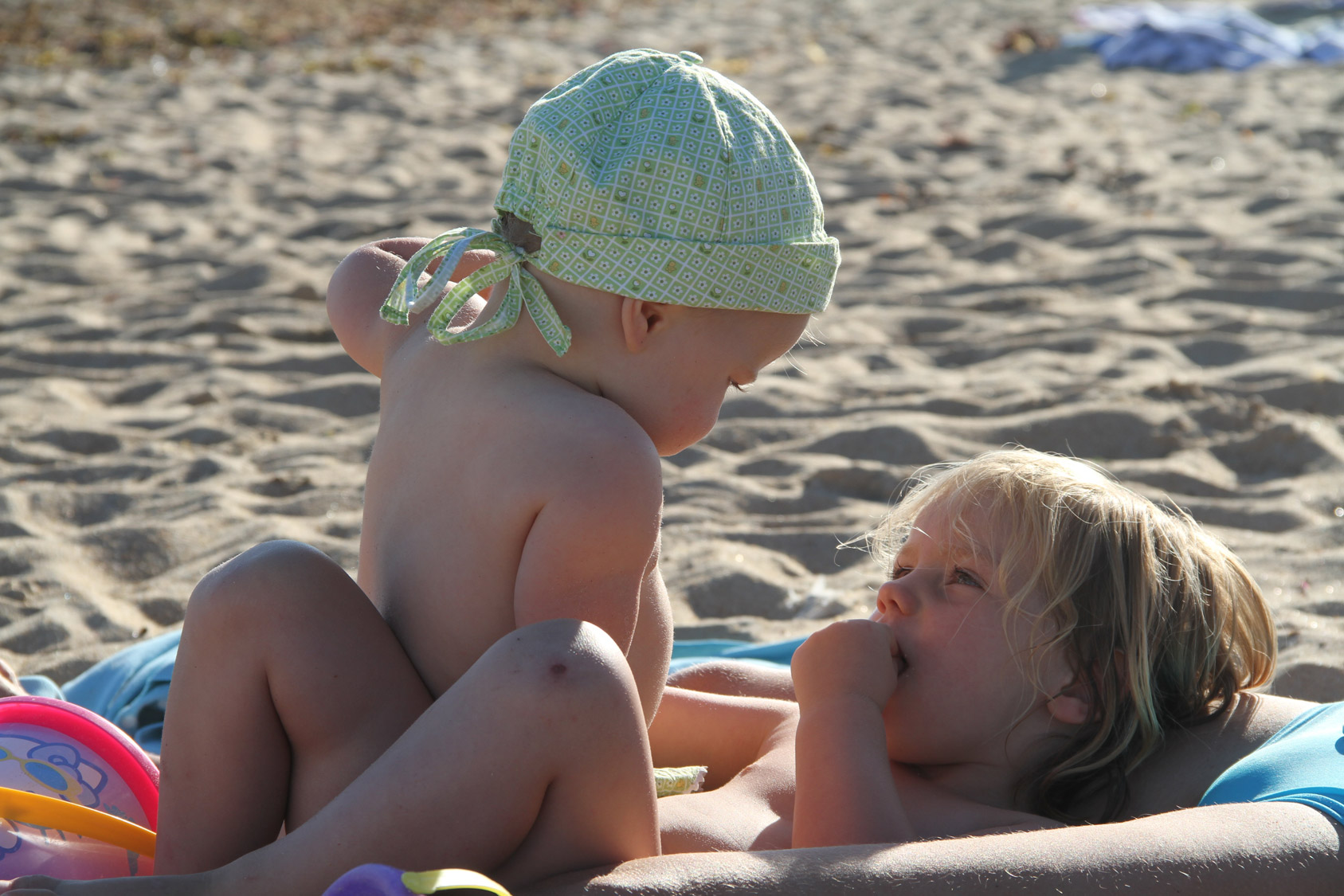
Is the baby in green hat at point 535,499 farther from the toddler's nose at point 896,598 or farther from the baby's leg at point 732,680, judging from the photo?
the baby's leg at point 732,680

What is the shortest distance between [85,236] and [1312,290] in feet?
17.7

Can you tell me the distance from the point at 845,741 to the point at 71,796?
1.18 metres

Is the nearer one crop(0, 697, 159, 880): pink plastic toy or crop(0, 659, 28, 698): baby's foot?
crop(0, 697, 159, 880): pink plastic toy

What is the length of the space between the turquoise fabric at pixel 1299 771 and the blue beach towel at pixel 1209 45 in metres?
9.39

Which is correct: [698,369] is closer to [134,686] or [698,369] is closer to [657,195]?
[657,195]

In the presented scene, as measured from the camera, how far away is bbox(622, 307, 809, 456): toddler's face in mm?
1909

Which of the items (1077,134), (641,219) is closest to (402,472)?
(641,219)

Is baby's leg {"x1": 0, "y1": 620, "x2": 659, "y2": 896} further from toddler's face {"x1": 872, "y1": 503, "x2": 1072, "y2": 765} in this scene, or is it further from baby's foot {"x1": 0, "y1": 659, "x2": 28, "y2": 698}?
baby's foot {"x1": 0, "y1": 659, "x2": 28, "y2": 698}

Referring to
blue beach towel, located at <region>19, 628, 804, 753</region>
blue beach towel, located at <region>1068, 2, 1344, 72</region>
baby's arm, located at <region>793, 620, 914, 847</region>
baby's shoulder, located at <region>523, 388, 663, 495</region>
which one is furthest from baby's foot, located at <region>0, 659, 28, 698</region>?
blue beach towel, located at <region>1068, 2, 1344, 72</region>

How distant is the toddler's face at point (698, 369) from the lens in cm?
191

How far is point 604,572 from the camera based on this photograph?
1.69 meters

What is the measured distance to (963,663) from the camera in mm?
2062

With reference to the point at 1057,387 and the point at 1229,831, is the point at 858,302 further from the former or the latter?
the point at 1229,831

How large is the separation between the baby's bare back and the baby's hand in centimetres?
23
